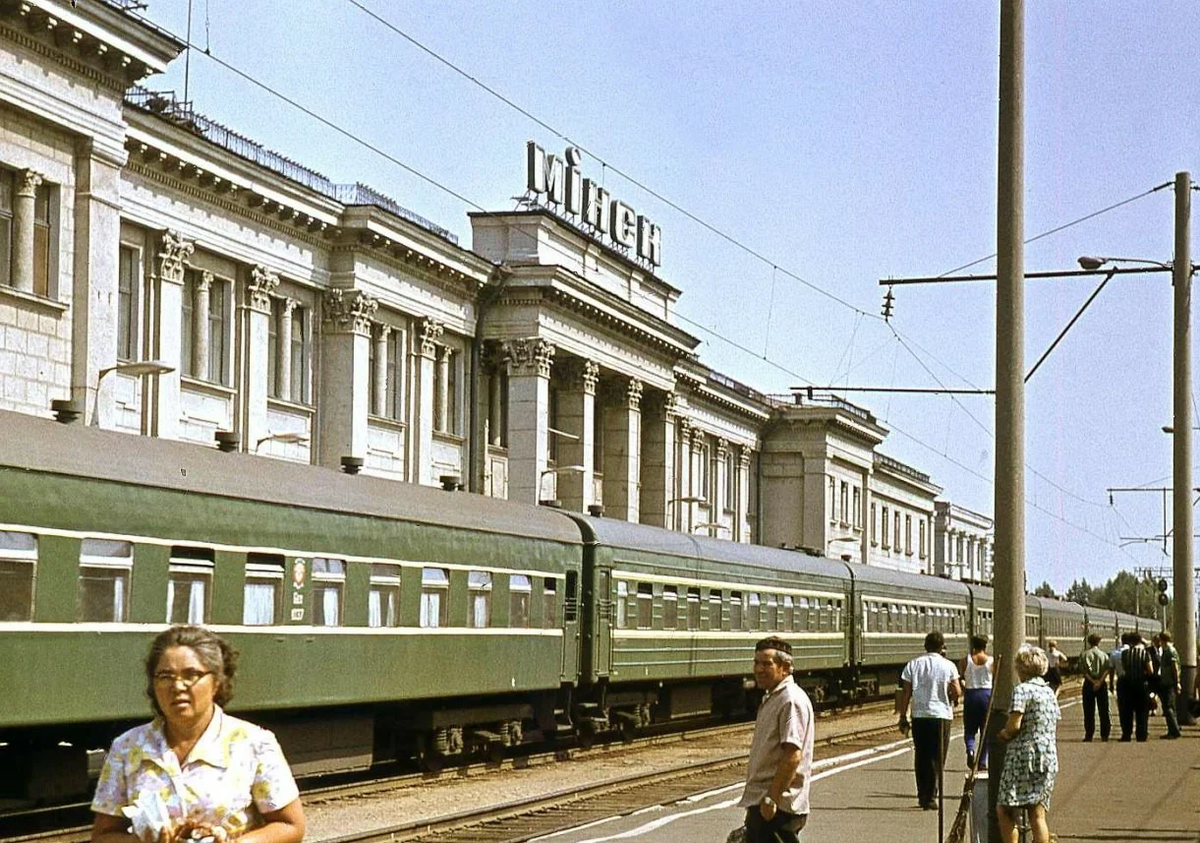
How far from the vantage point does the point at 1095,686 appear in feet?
108

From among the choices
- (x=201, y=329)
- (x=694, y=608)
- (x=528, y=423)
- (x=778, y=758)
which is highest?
(x=201, y=329)

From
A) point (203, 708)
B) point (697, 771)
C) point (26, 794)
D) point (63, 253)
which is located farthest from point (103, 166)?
point (203, 708)

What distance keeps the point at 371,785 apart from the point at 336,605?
2.72 m

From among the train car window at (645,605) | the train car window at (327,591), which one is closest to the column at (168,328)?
the train car window at (645,605)

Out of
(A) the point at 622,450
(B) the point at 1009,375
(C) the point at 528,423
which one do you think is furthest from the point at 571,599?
(A) the point at 622,450

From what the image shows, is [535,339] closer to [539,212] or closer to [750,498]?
[539,212]

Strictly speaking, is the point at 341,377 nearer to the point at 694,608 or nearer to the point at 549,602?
the point at 694,608

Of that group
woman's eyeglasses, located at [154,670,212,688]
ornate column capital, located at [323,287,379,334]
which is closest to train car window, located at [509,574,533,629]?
woman's eyeglasses, located at [154,670,212,688]

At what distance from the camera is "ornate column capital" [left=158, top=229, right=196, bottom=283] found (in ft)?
138

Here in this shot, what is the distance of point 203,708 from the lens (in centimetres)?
609

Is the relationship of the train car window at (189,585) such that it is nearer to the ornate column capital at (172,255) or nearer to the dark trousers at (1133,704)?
the dark trousers at (1133,704)

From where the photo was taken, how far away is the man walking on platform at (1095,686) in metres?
32.5

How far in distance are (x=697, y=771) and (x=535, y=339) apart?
110 ft

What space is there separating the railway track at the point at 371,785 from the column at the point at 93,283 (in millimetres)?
9036
